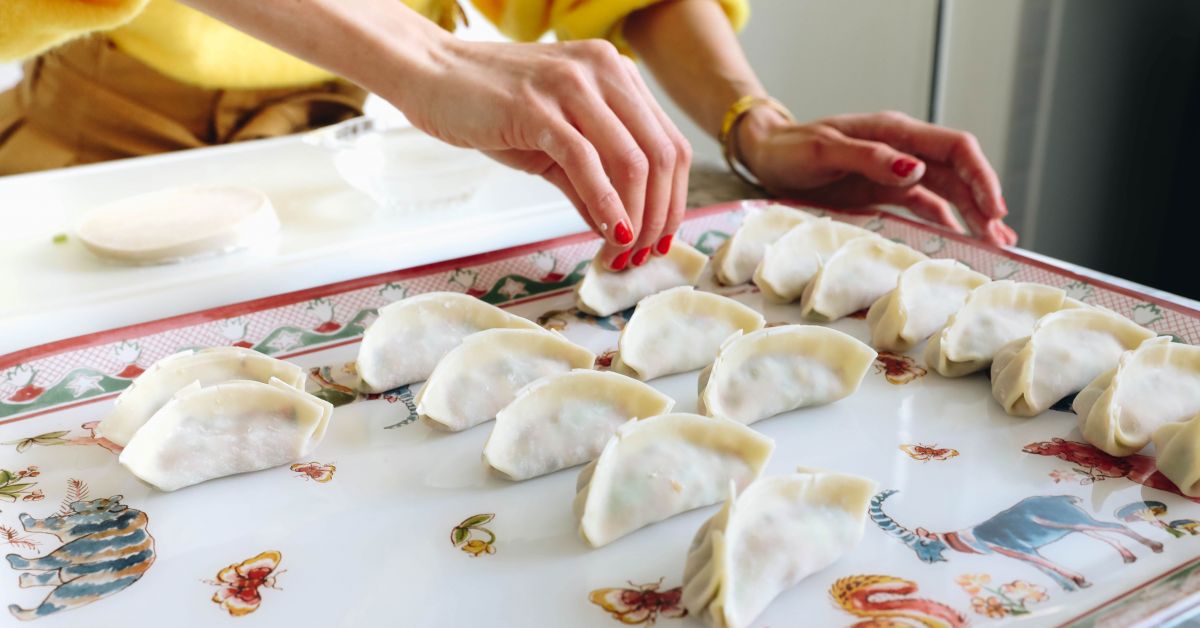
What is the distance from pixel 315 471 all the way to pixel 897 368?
0.68m

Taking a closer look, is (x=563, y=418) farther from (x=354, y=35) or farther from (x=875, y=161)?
(x=875, y=161)

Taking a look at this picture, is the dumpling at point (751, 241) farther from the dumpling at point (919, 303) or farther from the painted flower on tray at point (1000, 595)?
the painted flower on tray at point (1000, 595)

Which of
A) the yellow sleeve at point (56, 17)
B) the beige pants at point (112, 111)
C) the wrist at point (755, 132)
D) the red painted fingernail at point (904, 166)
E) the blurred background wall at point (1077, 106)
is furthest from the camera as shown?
the blurred background wall at point (1077, 106)

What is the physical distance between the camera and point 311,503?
0.90 m

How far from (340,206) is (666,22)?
0.81m

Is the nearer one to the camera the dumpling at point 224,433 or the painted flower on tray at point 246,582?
the painted flower on tray at point 246,582

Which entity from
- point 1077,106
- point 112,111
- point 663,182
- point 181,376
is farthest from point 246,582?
point 1077,106

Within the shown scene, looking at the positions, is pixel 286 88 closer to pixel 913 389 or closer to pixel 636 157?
pixel 636 157

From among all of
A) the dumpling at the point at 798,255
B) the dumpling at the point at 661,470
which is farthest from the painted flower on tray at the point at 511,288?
the dumpling at the point at 661,470

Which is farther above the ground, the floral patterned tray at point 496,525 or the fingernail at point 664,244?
the fingernail at point 664,244

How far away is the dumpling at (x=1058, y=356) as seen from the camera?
1006 millimetres

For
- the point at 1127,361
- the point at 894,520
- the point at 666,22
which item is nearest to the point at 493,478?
the point at 894,520

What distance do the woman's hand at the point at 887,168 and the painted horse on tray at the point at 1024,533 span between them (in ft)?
2.23

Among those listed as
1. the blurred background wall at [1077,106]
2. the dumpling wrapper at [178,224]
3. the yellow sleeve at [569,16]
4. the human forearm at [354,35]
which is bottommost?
the blurred background wall at [1077,106]
